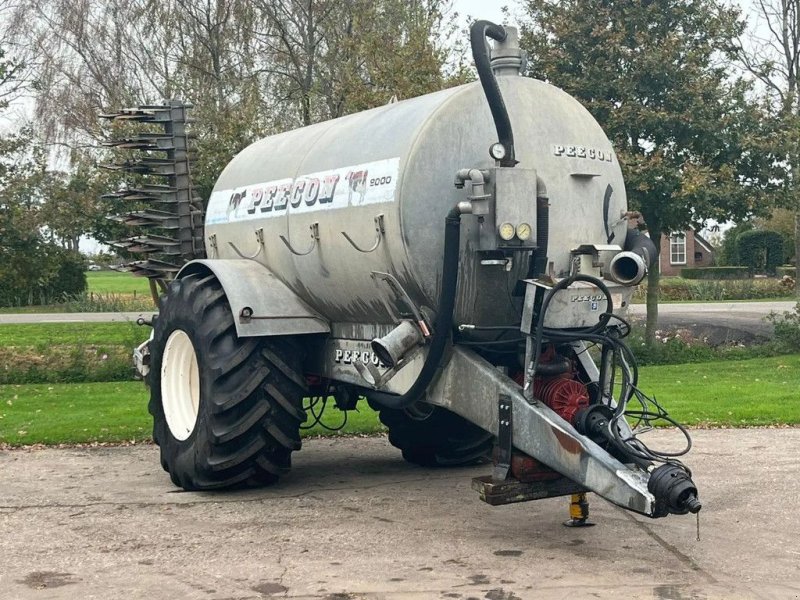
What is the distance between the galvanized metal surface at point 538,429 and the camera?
5598mm

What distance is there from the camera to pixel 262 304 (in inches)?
299

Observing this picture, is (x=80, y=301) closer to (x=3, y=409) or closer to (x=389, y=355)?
(x=3, y=409)

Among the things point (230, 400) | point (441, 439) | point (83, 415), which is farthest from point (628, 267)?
point (83, 415)

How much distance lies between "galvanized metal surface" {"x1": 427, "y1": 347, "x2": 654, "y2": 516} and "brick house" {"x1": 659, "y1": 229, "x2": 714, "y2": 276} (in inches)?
1952

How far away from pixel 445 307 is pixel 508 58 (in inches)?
64.0

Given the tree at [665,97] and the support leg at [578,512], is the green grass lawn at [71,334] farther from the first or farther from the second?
the support leg at [578,512]

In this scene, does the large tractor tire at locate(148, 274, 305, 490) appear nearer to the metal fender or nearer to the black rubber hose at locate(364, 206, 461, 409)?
the metal fender

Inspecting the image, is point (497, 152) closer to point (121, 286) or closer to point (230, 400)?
point (230, 400)

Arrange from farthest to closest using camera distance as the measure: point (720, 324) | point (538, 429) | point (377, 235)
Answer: point (720, 324), point (377, 235), point (538, 429)

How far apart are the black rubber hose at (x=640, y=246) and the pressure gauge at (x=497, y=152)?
47.0 inches

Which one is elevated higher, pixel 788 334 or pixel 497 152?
pixel 497 152

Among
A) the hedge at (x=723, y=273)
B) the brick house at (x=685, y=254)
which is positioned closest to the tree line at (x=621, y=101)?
the hedge at (x=723, y=273)

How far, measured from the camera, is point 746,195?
1747cm

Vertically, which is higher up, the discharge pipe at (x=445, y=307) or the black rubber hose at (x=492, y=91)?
the black rubber hose at (x=492, y=91)
